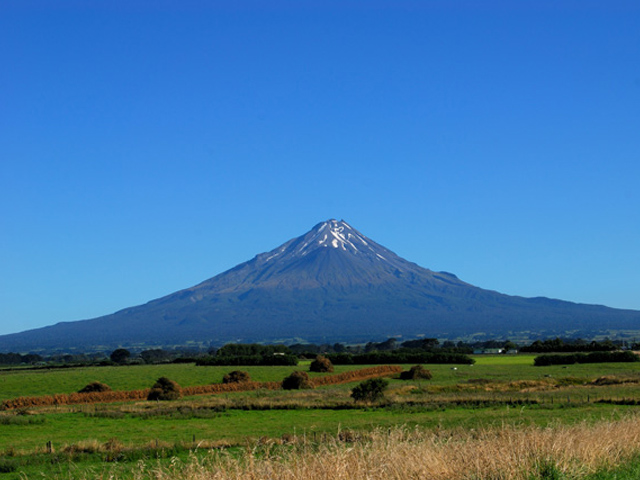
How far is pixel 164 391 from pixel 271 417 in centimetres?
1466

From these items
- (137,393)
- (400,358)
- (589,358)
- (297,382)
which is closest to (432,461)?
(137,393)

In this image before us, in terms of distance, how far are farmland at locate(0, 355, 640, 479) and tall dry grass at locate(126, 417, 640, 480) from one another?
0.33 metres

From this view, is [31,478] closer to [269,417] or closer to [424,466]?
[424,466]

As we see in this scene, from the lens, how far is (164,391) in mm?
49938

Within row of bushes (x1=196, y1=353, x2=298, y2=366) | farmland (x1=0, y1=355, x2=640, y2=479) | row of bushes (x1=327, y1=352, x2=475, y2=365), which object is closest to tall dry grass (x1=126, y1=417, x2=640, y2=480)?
farmland (x1=0, y1=355, x2=640, y2=479)

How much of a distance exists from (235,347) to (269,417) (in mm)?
72910

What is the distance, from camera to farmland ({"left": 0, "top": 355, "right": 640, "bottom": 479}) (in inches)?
846

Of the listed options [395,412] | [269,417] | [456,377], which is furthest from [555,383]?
[269,417]

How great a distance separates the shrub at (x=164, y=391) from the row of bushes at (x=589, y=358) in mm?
38855

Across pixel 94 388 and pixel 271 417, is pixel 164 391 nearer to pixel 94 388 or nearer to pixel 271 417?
pixel 94 388

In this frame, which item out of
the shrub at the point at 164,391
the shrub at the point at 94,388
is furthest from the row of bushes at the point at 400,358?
the shrub at the point at 164,391

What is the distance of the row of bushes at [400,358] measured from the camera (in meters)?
84.7

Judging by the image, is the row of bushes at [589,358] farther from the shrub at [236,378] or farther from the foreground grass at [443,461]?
the foreground grass at [443,461]

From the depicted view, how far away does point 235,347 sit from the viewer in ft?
359
